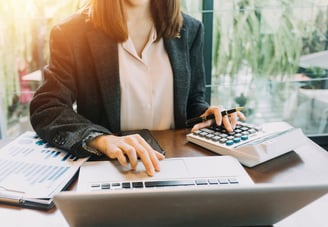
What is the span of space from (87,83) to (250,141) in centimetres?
52

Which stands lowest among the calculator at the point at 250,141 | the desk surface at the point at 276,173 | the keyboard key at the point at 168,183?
the desk surface at the point at 276,173

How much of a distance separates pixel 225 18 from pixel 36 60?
3.68 feet

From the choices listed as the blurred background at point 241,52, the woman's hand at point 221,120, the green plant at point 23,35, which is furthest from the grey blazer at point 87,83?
the green plant at point 23,35

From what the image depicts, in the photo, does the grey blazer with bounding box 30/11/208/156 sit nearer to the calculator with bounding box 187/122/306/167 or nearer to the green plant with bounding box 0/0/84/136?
the calculator with bounding box 187/122/306/167

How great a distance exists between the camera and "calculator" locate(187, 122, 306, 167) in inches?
32.4

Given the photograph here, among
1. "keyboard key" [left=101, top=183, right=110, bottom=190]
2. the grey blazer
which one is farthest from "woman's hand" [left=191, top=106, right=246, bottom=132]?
"keyboard key" [left=101, top=183, right=110, bottom=190]

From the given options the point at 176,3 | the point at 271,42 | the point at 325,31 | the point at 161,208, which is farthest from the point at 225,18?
the point at 161,208

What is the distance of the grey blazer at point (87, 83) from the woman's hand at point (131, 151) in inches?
2.6

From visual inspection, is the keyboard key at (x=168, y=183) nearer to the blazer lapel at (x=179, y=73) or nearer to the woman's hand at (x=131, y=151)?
the woman's hand at (x=131, y=151)

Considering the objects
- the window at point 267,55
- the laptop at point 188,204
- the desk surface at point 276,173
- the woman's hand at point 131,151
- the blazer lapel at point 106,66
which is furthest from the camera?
the window at point 267,55

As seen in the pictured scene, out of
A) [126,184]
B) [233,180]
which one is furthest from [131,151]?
[233,180]

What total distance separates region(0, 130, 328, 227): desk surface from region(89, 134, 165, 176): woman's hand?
0.10 meters

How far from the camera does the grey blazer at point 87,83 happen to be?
935 millimetres

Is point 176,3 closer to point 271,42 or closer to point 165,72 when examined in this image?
point 165,72
